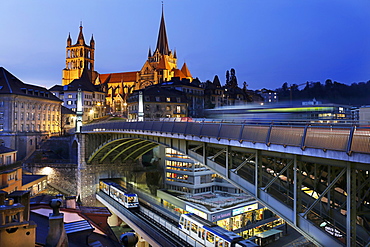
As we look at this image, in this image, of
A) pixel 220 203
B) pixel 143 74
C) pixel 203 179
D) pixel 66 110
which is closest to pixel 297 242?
pixel 220 203

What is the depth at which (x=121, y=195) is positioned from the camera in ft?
140

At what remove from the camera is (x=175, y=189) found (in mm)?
51219

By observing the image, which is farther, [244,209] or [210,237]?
[244,209]

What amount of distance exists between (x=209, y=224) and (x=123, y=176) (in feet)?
100

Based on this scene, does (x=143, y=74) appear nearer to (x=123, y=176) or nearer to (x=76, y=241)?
(x=123, y=176)

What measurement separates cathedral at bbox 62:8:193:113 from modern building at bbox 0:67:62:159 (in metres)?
29.0

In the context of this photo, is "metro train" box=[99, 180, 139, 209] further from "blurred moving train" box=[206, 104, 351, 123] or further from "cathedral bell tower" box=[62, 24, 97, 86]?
"cathedral bell tower" box=[62, 24, 97, 86]

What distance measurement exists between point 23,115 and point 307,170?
71597 millimetres

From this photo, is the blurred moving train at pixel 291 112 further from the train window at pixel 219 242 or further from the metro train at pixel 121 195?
the metro train at pixel 121 195

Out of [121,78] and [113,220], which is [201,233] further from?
[121,78]

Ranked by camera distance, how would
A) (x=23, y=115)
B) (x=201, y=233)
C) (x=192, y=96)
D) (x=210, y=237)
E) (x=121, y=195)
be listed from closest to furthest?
(x=210, y=237) → (x=201, y=233) → (x=121, y=195) → (x=23, y=115) → (x=192, y=96)

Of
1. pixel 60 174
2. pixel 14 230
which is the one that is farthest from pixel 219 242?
pixel 60 174

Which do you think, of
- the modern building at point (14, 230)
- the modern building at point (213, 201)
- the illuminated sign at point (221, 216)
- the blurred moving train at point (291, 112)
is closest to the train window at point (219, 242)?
the blurred moving train at point (291, 112)

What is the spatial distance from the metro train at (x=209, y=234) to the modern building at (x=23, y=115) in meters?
52.1
